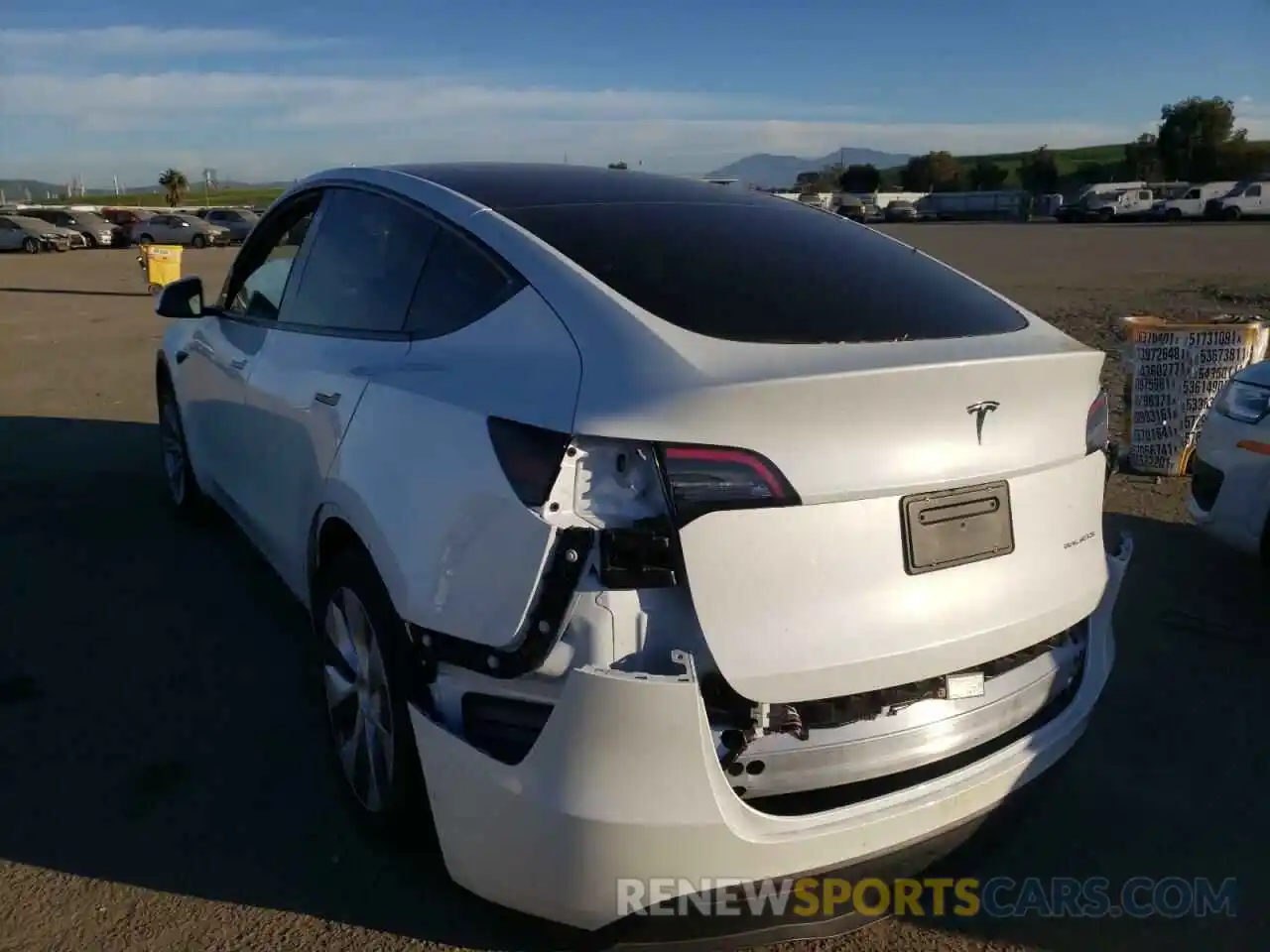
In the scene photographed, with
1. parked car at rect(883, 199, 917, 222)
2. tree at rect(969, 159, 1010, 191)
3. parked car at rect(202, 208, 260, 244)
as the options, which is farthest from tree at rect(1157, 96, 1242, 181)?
parked car at rect(202, 208, 260, 244)

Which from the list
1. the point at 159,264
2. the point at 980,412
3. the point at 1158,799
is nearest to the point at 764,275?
the point at 980,412

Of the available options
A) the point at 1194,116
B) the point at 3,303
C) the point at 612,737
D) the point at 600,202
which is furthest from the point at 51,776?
the point at 1194,116

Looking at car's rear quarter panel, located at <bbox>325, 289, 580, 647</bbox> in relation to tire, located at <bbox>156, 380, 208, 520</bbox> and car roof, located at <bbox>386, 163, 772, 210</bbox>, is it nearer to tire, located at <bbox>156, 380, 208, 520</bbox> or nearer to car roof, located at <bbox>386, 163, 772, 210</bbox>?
car roof, located at <bbox>386, 163, 772, 210</bbox>

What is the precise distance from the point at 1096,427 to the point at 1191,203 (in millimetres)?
65910

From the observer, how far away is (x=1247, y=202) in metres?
57.6

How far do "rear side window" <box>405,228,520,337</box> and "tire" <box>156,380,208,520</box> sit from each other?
2.83 metres

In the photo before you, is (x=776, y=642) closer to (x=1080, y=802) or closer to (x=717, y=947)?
(x=717, y=947)

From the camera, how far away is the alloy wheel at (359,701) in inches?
107

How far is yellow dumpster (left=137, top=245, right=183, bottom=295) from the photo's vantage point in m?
19.5

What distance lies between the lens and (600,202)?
3191 millimetres

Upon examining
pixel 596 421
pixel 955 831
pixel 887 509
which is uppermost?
pixel 596 421

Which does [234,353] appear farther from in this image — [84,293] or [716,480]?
[84,293]

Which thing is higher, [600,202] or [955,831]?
[600,202]

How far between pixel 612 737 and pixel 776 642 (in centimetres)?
37
